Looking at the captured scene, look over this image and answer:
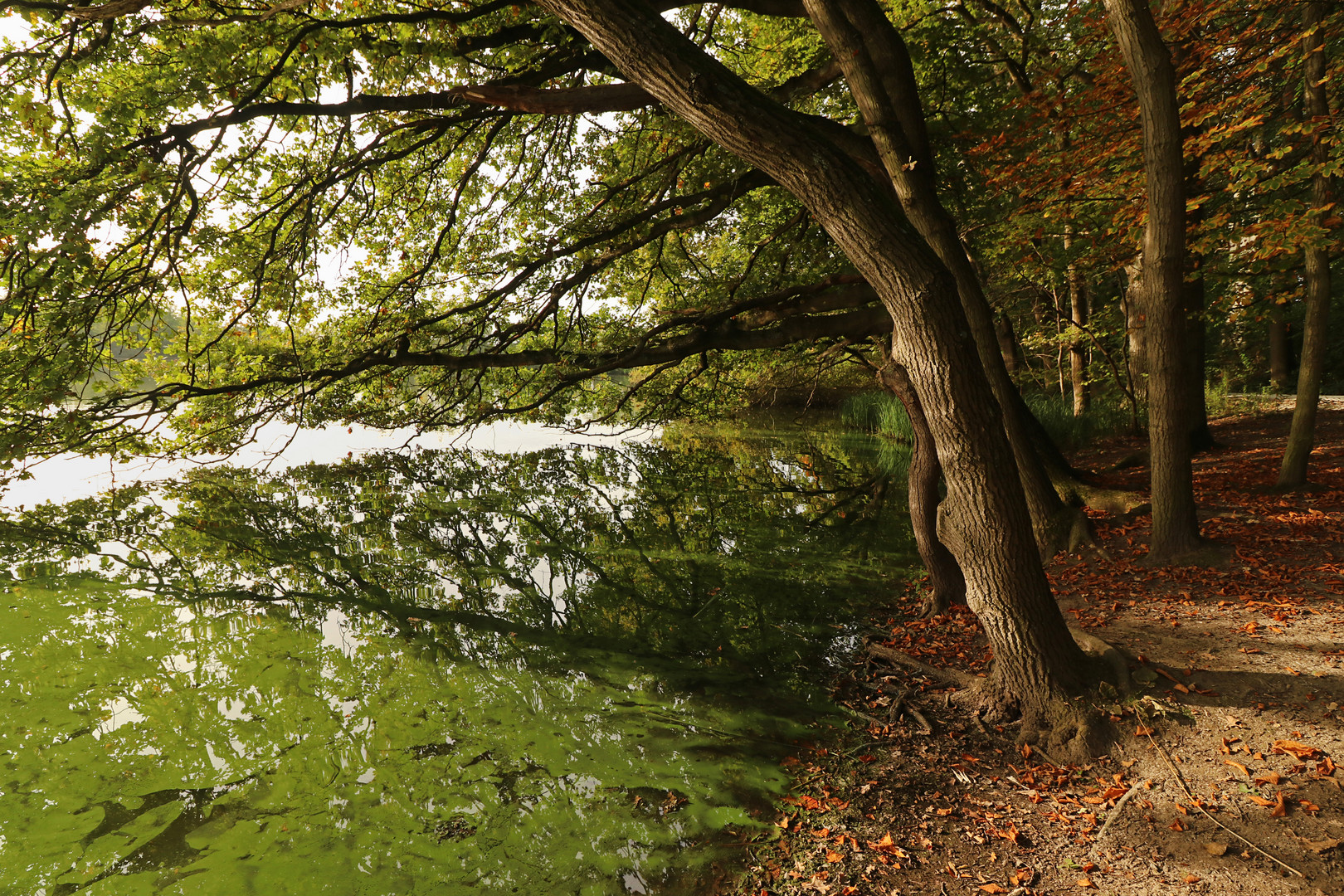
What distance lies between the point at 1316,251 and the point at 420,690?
7902 mm

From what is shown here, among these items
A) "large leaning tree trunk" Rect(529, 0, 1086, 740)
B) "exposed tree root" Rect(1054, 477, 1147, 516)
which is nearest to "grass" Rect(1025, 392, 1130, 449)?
"exposed tree root" Rect(1054, 477, 1147, 516)

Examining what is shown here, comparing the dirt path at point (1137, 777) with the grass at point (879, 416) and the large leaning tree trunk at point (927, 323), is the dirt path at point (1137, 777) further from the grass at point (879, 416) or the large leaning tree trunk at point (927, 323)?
the grass at point (879, 416)

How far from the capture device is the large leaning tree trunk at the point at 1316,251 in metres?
4.98

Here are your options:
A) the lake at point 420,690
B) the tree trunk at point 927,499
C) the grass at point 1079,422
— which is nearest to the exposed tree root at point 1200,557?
the tree trunk at point 927,499

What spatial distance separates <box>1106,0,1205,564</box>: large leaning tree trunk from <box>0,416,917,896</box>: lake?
228 centimetres

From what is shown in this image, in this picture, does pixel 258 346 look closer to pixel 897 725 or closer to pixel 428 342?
pixel 428 342

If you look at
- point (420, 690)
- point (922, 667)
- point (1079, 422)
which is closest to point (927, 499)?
point (922, 667)

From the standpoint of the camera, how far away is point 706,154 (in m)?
7.50

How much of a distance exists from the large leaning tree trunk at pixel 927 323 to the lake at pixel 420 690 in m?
1.33

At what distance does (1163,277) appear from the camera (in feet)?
13.9

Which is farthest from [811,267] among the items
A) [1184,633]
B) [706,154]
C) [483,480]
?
[483,480]

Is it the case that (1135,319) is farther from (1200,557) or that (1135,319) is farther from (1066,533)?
(1200,557)

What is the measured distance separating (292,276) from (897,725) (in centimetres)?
520

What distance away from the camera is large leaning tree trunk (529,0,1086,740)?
240 cm
